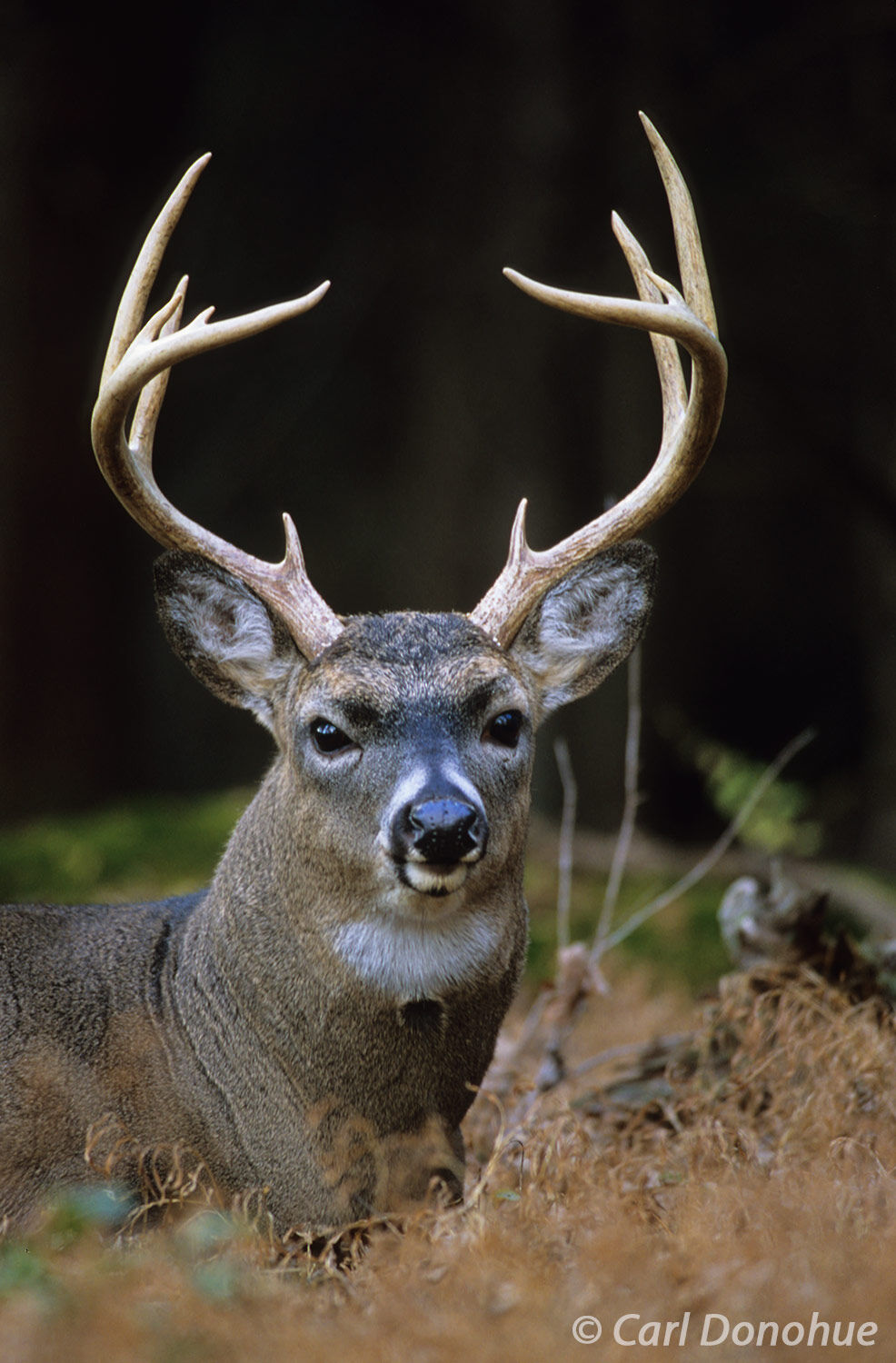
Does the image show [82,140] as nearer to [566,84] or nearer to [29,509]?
[29,509]

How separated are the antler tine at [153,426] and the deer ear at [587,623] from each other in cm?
68

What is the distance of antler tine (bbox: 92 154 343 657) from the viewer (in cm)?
422

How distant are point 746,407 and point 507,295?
7.47 feet

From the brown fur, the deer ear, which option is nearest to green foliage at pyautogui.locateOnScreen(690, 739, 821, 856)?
the deer ear

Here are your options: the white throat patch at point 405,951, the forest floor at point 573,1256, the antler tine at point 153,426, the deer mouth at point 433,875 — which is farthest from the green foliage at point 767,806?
the deer mouth at point 433,875

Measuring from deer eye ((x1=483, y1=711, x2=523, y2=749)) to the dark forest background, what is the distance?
4995 millimetres

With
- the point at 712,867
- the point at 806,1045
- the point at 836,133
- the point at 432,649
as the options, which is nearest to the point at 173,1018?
the point at 432,649

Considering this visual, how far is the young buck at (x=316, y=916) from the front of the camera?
3.94 meters

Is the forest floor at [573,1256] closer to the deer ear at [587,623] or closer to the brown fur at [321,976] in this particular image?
the brown fur at [321,976]

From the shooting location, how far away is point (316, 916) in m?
4.04

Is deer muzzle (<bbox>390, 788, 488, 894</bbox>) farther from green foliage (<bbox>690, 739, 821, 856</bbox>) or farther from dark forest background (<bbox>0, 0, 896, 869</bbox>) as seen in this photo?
dark forest background (<bbox>0, 0, 896, 869</bbox>)

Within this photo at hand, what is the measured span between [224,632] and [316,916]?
0.99 meters

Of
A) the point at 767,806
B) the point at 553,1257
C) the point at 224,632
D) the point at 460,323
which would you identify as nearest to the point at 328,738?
the point at 224,632

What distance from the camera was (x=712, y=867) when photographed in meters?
8.81
